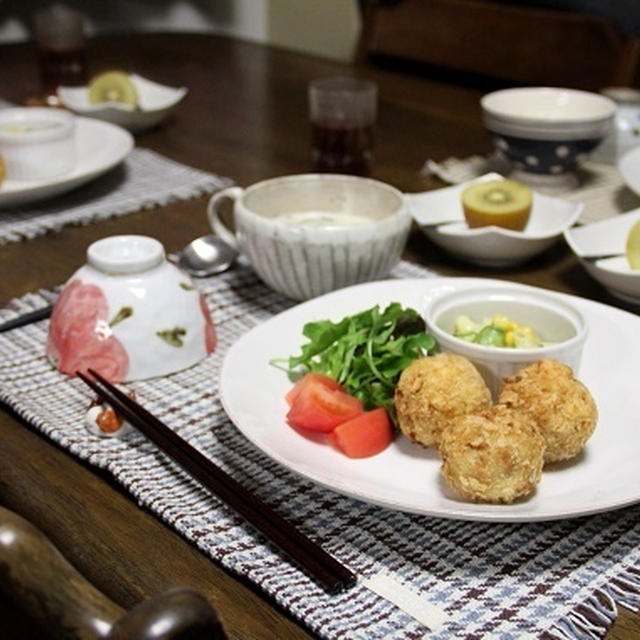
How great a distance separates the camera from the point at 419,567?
0.65 metres

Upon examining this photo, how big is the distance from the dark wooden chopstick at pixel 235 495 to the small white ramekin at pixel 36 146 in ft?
1.86

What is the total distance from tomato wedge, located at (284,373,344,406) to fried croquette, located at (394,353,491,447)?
0.18 feet

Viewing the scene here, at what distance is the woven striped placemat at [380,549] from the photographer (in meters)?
0.60

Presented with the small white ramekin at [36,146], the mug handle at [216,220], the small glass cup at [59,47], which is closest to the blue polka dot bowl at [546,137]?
the mug handle at [216,220]

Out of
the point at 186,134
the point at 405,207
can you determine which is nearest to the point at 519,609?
the point at 405,207

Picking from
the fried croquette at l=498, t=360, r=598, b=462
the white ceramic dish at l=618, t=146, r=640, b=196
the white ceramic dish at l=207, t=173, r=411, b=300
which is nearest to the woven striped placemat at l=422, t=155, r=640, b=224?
the white ceramic dish at l=618, t=146, r=640, b=196

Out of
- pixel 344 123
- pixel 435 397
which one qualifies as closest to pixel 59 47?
pixel 344 123

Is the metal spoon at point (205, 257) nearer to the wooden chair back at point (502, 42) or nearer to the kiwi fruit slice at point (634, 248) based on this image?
the kiwi fruit slice at point (634, 248)

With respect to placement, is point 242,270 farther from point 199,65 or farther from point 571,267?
point 199,65

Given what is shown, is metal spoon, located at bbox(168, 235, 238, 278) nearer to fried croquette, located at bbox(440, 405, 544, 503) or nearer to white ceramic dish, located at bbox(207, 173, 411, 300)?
white ceramic dish, located at bbox(207, 173, 411, 300)

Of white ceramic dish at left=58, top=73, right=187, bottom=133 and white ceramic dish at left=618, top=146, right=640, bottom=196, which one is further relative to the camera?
white ceramic dish at left=58, top=73, right=187, bottom=133

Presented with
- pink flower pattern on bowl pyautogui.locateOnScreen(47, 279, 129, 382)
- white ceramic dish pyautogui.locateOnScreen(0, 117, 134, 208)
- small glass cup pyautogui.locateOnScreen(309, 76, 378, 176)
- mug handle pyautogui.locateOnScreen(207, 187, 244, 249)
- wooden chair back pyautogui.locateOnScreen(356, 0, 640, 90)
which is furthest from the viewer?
wooden chair back pyautogui.locateOnScreen(356, 0, 640, 90)

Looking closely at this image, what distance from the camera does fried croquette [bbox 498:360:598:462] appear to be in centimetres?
71

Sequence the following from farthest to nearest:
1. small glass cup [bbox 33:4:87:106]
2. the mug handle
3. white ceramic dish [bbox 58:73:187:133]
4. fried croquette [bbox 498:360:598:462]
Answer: small glass cup [bbox 33:4:87:106]
white ceramic dish [bbox 58:73:187:133]
the mug handle
fried croquette [bbox 498:360:598:462]
